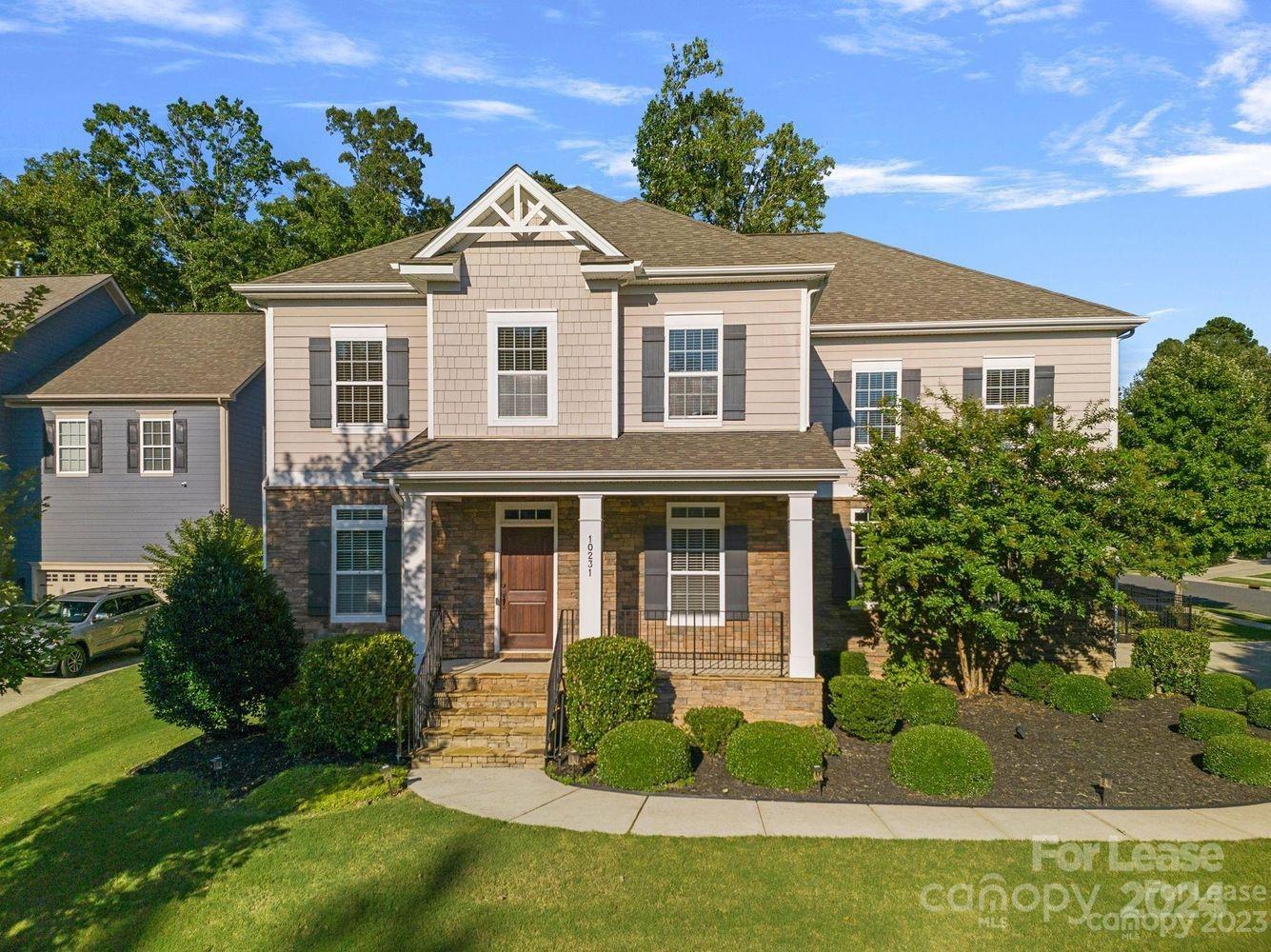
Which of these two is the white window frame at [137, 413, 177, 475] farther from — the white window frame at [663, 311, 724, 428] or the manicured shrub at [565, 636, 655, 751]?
the manicured shrub at [565, 636, 655, 751]

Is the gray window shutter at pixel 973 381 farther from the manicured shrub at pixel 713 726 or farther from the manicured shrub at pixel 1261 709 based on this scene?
the manicured shrub at pixel 713 726

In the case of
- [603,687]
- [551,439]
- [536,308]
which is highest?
[536,308]

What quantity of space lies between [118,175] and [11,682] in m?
38.9

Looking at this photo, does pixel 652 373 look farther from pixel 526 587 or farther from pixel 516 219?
pixel 526 587

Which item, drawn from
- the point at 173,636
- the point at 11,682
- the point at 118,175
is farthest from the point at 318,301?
the point at 118,175

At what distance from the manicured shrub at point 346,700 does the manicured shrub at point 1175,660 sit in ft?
43.2

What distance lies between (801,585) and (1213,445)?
51.8 ft

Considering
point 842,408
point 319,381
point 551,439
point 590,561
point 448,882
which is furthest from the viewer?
point 842,408

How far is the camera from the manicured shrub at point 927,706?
11.2 metres

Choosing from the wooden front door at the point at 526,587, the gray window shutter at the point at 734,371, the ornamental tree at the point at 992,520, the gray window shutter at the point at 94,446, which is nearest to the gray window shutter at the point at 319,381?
the wooden front door at the point at 526,587

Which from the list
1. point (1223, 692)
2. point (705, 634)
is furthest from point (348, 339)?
point (1223, 692)

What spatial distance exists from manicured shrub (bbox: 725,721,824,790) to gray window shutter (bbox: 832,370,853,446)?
6917mm

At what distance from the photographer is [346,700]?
33.2 feet

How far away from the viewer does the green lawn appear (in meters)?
6.36
